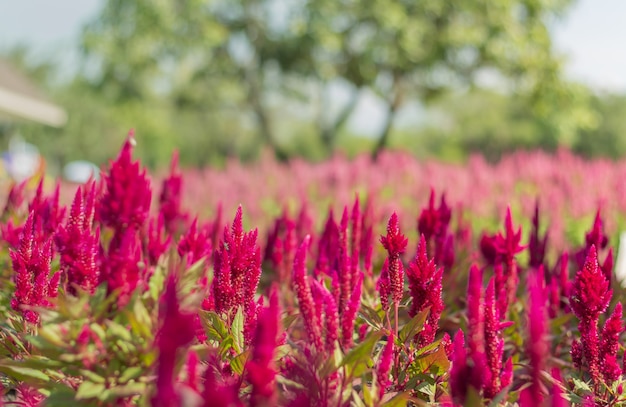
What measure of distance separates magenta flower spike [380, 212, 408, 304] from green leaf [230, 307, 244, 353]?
1.34 feet

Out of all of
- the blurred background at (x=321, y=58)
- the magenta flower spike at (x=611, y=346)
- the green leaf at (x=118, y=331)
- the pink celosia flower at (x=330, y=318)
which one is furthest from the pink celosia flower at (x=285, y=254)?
the blurred background at (x=321, y=58)

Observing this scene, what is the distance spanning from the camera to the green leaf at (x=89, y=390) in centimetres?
138

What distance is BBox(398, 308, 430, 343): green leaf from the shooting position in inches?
72.7

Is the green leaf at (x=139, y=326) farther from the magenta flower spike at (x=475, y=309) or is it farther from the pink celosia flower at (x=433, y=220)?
the pink celosia flower at (x=433, y=220)

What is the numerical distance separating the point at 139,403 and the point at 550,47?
2849 cm

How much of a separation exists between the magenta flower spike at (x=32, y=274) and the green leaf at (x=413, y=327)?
0.95m

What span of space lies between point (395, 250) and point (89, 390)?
839 millimetres

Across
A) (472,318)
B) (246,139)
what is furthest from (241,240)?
(246,139)

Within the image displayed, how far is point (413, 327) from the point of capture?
191 cm

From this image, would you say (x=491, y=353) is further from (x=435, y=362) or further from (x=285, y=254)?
(x=285, y=254)

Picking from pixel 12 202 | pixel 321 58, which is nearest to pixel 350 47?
pixel 321 58

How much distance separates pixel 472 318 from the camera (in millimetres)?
1509

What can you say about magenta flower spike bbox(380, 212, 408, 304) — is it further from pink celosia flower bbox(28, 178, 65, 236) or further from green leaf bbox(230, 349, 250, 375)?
pink celosia flower bbox(28, 178, 65, 236)

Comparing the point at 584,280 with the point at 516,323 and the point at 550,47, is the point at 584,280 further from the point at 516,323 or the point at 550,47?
the point at 550,47
